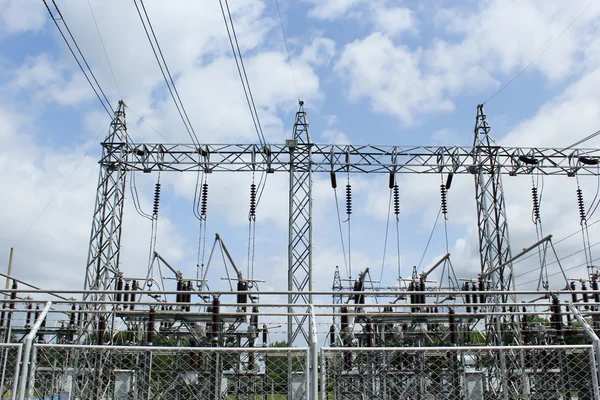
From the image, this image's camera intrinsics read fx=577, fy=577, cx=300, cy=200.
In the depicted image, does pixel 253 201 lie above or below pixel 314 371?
above

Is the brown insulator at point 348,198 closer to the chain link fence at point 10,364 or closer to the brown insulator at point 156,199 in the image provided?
the brown insulator at point 156,199

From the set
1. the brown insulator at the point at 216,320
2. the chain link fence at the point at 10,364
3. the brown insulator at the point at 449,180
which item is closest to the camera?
the chain link fence at the point at 10,364

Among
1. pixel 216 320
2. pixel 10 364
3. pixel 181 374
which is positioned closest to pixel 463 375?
pixel 181 374

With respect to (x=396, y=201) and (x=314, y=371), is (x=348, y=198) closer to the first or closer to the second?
(x=396, y=201)

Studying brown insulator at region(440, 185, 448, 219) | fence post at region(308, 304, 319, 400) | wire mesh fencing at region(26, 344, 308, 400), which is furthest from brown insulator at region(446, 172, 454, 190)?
fence post at region(308, 304, 319, 400)

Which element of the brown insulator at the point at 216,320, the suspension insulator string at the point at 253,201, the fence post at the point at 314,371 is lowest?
the fence post at the point at 314,371

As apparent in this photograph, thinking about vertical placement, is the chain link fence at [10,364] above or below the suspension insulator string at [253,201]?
below

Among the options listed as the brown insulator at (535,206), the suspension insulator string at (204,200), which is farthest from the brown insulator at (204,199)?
the brown insulator at (535,206)

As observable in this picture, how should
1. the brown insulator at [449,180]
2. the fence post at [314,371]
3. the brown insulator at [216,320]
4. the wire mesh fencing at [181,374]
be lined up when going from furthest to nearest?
the brown insulator at [449,180], the brown insulator at [216,320], the wire mesh fencing at [181,374], the fence post at [314,371]

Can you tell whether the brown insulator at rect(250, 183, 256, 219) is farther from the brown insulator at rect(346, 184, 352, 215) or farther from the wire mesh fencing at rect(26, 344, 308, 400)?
the wire mesh fencing at rect(26, 344, 308, 400)

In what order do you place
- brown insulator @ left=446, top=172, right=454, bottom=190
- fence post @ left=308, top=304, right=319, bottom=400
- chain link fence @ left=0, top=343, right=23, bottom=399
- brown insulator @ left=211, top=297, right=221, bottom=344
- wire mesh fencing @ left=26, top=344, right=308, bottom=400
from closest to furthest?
fence post @ left=308, top=304, right=319, bottom=400
chain link fence @ left=0, top=343, right=23, bottom=399
wire mesh fencing @ left=26, top=344, right=308, bottom=400
brown insulator @ left=211, top=297, right=221, bottom=344
brown insulator @ left=446, top=172, right=454, bottom=190

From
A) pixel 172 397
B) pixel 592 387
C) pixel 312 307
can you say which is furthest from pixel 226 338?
pixel 592 387

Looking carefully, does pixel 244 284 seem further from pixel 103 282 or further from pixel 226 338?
pixel 103 282

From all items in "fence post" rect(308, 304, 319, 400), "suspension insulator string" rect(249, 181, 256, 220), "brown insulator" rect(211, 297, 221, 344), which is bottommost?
"fence post" rect(308, 304, 319, 400)
